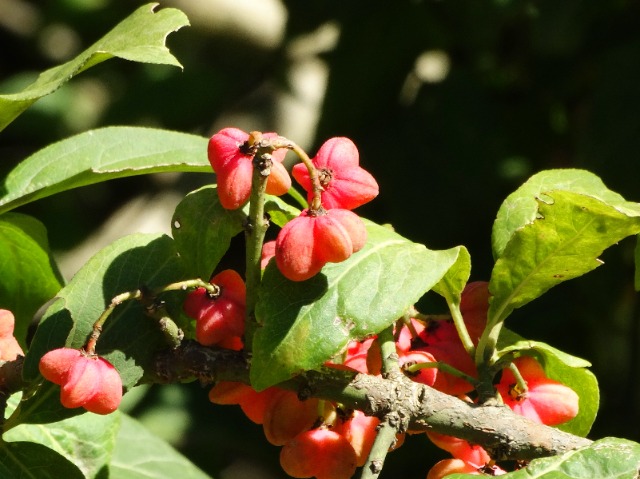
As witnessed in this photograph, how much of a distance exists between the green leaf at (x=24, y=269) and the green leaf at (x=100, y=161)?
0.25ft

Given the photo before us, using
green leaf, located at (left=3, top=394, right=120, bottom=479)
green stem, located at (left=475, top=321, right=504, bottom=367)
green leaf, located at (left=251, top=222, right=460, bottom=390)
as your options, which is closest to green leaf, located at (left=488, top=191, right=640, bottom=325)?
green stem, located at (left=475, top=321, right=504, bottom=367)

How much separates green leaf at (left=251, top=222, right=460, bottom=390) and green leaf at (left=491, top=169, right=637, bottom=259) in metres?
0.15

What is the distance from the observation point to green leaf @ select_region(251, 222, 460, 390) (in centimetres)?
77

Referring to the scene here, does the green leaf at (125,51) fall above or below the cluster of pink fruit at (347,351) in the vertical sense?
above

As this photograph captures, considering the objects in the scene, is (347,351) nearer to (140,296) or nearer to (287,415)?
(287,415)

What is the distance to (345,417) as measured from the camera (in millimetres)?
Result: 913

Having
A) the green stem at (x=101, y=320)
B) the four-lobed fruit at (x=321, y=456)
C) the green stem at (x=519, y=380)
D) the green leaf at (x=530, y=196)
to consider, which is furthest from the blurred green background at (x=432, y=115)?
the green stem at (x=101, y=320)

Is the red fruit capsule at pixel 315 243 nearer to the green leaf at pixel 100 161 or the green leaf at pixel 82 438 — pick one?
the green leaf at pixel 100 161

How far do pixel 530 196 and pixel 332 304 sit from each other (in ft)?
0.89

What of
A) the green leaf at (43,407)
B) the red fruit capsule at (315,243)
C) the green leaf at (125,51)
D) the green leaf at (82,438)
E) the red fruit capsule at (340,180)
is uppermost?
the green leaf at (125,51)

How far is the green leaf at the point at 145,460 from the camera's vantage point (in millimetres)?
1263

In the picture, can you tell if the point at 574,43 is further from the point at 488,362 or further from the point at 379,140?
the point at 488,362

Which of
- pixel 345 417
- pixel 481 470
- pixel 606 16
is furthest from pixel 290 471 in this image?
pixel 606 16

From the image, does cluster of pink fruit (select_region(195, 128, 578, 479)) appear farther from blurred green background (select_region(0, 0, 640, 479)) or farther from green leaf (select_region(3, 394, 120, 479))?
blurred green background (select_region(0, 0, 640, 479))
